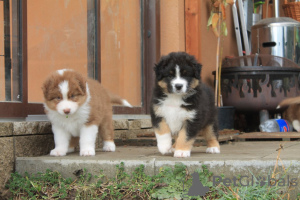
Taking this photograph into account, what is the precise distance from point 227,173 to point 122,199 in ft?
2.59

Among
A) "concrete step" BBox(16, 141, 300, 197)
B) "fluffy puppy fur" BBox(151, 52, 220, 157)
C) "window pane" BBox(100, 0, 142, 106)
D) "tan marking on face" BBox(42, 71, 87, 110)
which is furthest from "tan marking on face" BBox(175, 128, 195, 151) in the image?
"window pane" BBox(100, 0, 142, 106)

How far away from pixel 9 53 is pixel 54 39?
33.7 inches

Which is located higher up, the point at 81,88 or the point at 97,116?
the point at 81,88

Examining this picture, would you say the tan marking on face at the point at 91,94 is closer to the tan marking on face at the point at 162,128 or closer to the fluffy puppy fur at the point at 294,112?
the tan marking on face at the point at 162,128

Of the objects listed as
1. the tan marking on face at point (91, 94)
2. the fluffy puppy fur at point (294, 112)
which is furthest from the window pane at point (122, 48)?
the fluffy puppy fur at point (294, 112)

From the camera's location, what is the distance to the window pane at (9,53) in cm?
389

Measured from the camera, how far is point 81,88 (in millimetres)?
3725

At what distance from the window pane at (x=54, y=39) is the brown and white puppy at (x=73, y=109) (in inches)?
23.9

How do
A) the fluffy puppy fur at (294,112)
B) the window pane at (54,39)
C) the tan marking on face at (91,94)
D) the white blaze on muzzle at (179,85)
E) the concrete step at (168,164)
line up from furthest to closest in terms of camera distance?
the fluffy puppy fur at (294,112) < the window pane at (54,39) < the tan marking on face at (91,94) < the white blaze on muzzle at (179,85) < the concrete step at (168,164)

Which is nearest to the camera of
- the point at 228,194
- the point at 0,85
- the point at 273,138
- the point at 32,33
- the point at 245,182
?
the point at 228,194

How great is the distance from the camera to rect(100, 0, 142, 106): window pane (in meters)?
5.69

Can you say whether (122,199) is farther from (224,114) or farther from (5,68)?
(224,114)

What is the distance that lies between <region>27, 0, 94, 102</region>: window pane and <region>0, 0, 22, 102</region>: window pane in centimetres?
25

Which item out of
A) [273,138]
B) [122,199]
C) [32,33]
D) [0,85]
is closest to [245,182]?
[122,199]
